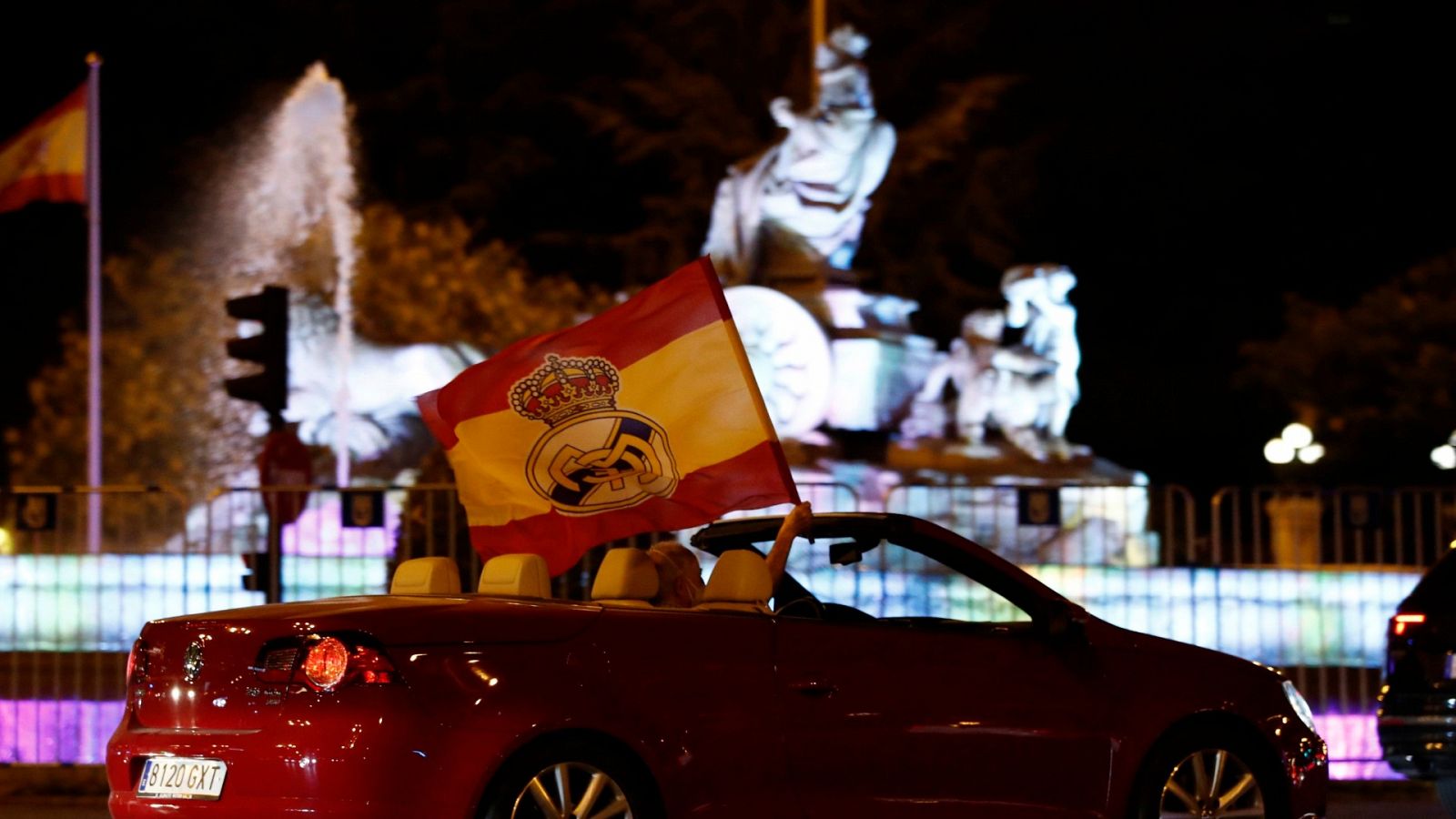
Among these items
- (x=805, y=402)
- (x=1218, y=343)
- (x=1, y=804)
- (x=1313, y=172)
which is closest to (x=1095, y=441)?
(x=1218, y=343)

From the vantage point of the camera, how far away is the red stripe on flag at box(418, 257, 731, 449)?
7.35m

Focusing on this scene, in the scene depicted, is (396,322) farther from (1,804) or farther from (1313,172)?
(1,804)

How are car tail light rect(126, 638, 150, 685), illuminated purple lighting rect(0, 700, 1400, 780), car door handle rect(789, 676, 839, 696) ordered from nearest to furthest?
car tail light rect(126, 638, 150, 685), car door handle rect(789, 676, 839, 696), illuminated purple lighting rect(0, 700, 1400, 780)

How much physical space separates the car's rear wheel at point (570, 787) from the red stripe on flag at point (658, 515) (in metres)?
1.04

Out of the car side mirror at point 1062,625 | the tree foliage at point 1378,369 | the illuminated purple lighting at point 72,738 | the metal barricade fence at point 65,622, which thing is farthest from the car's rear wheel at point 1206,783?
the tree foliage at point 1378,369

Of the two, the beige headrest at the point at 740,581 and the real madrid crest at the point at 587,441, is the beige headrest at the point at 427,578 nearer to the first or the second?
the real madrid crest at the point at 587,441

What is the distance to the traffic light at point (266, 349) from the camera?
40.4 ft

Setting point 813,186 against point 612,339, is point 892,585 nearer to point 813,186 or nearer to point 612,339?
point 612,339

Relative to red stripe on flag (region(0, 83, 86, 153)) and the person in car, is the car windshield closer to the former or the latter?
the person in car

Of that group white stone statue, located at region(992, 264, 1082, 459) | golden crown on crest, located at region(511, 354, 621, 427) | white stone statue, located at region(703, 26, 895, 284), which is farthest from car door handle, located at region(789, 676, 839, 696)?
white stone statue, located at region(992, 264, 1082, 459)

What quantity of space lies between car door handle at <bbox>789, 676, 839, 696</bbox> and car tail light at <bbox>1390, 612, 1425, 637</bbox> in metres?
3.19

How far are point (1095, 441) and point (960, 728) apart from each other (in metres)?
38.9

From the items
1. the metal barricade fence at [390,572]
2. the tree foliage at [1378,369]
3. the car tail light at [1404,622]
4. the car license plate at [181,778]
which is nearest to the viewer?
the car license plate at [181,778]

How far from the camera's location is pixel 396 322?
37.3 meters
